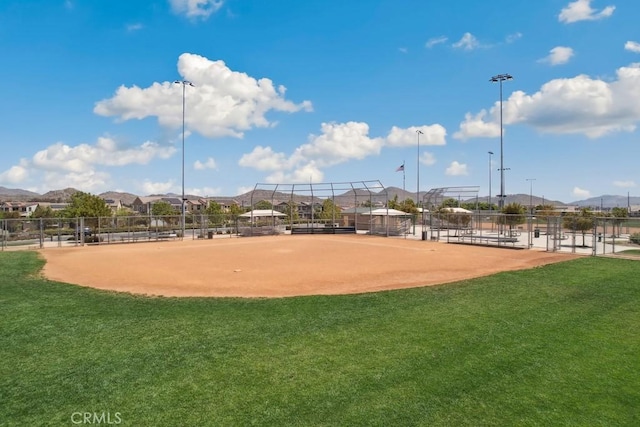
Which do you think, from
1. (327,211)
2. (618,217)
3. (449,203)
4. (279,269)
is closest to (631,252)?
(618,217)

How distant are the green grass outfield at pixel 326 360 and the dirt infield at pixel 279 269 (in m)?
1.77

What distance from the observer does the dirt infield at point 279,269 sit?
12.8m

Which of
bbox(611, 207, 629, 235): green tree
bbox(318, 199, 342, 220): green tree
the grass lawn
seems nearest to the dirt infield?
bbox(611, 207, 629, 235): green tree

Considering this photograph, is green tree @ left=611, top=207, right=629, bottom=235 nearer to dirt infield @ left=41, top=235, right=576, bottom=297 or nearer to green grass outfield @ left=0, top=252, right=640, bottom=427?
dirt infield @ left=41, top=235, right=576, bottom=297

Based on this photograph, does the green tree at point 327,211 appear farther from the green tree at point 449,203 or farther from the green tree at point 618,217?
the green tree at point 618,217

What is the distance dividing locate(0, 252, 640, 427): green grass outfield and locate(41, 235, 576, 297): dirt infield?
1774 millimetres

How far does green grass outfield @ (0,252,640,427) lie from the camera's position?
4.93m

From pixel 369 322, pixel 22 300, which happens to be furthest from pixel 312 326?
pixel 22 300

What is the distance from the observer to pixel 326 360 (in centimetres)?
657

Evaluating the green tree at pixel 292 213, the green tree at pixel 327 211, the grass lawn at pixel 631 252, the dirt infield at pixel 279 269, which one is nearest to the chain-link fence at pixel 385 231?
the grass lawn at pixel 631 252

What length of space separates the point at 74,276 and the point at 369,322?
479 inches

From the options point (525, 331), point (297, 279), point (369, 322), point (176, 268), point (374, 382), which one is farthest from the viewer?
point (176, 268)

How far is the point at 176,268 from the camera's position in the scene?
55.1 feet

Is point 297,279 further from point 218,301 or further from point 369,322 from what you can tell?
point 369,322
